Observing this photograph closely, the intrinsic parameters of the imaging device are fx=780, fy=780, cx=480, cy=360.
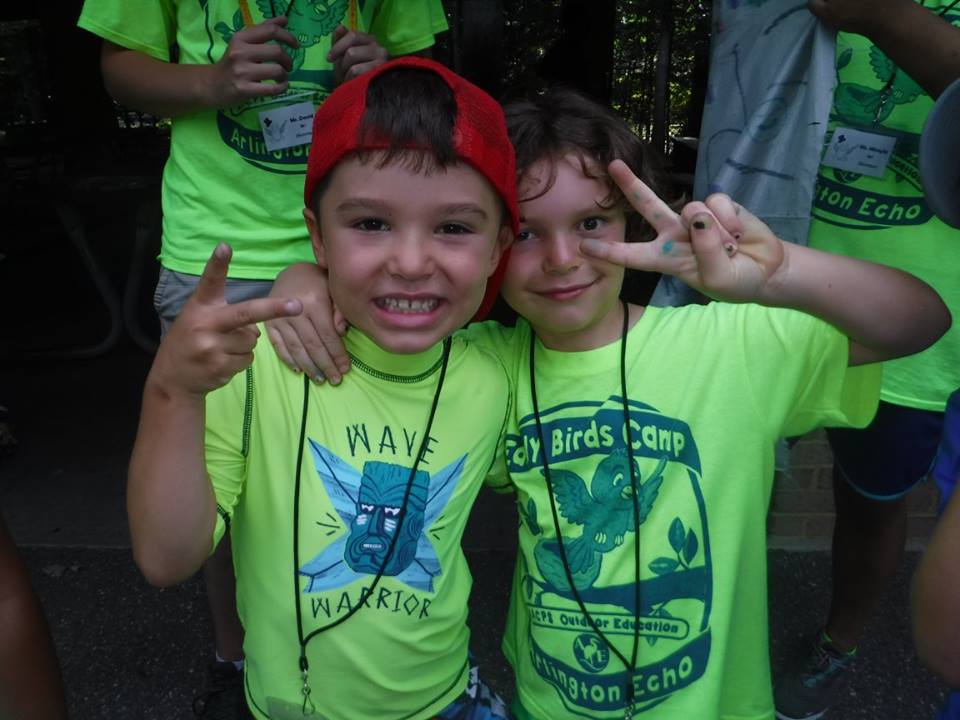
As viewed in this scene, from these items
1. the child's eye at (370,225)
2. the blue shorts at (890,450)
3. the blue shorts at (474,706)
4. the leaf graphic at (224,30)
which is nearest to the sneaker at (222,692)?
the blue shorts at (474,706)

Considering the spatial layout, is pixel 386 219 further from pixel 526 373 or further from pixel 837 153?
pixel 837 153

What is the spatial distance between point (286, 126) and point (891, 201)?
1.29 m

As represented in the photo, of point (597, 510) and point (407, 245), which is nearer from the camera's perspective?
point (407, 245)

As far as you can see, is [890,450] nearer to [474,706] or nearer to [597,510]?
[597,510]

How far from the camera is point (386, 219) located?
3.75ft

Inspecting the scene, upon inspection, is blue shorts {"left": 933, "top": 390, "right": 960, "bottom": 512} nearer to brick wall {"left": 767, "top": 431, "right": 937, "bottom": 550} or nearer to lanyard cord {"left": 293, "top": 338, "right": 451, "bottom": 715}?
lanyard cord {"left": 293, "top": 338, "right": 451, "bottom": 715}

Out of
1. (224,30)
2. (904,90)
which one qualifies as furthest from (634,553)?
(224,30)

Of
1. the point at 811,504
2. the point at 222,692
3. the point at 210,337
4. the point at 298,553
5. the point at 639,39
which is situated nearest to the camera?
the point at 210,337

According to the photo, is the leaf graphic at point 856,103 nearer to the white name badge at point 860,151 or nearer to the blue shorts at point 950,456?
the white name badge at point 860,151

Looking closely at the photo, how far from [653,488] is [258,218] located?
1013 millimetres

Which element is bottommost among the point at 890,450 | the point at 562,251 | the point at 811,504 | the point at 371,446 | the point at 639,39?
the point at 811,504

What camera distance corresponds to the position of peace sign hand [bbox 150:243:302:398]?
0.97 meters

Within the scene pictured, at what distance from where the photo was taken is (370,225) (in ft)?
3.81

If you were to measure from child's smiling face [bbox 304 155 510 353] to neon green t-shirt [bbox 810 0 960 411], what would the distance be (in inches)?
35.4
